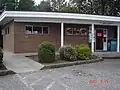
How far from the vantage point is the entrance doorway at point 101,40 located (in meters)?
24.4

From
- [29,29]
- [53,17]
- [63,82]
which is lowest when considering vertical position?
[63,82]

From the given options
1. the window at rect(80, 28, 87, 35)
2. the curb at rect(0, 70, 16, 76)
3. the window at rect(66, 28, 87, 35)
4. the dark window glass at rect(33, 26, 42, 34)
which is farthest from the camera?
the window at rect(80, 28, 87, 35)

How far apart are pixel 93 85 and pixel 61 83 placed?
122 cm

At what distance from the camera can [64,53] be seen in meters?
15.6

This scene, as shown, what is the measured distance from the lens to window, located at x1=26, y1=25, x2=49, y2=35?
838 inches

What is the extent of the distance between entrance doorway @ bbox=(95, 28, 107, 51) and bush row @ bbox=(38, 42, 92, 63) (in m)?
7.74

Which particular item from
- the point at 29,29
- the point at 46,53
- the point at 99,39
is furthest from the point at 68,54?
the point at 99,39

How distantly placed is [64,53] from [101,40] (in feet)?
32.1

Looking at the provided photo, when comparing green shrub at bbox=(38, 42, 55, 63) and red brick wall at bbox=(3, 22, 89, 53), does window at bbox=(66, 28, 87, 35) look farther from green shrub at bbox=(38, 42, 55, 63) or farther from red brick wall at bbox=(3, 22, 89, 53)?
green shrub at bbox=(38, 42, 55, 63)

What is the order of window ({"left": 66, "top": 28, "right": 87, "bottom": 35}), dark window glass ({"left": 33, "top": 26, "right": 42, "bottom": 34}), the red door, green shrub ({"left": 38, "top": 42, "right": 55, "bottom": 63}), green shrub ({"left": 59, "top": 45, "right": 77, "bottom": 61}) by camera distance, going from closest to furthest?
green shrub ({"left": 38, "top": 42, "right": 55, "bottom": 63}), green shrub ({"left": 59, "top": 45, "right": 77, "bottom": 61}), dark window glass ({"left": 33, "top": 26, "right": 42, "bottom": 34}), window ({"left": 66, "top": 28, "right": 87, "bottom": 35}), the red door

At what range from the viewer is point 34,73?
38.2 ft

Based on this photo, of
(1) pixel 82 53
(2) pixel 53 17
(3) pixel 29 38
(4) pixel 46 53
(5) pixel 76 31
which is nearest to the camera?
(4) pixel 46 53

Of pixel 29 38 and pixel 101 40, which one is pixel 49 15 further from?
pixel 101 40

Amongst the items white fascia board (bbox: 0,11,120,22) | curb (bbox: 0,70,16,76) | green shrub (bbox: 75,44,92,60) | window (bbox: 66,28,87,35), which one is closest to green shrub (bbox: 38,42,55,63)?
green shrub (bbox: 75,44,92,60)
